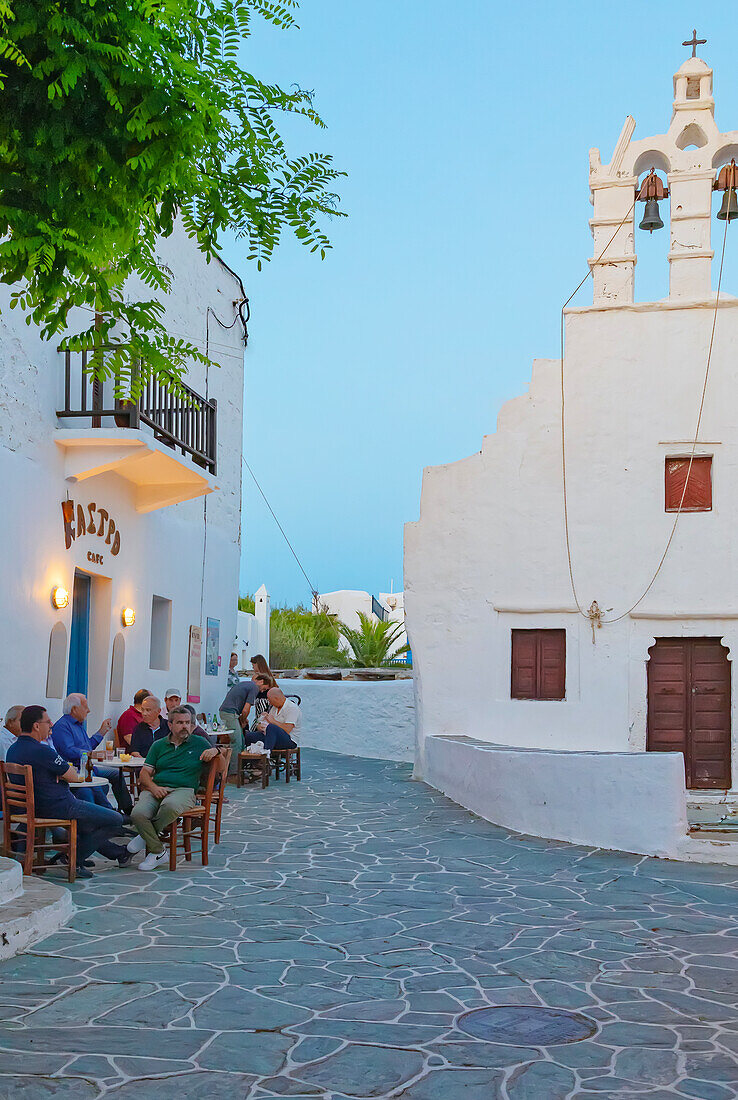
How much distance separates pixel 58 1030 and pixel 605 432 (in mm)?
11830

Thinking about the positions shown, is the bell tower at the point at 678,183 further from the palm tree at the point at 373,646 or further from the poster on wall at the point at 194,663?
the palm tree at the point at 373,646

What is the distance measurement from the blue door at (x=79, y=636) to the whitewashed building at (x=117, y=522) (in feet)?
0.07

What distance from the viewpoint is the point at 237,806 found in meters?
12.4

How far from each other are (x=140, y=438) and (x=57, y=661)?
2.47 metres

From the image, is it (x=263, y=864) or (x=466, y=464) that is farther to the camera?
(x=466, y=464)

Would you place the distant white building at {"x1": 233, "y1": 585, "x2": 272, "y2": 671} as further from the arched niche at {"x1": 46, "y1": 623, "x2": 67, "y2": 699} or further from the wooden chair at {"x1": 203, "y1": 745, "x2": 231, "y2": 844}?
the wooden chair at {"x1": 203, "y1": 745, "x2": 231, "y2": 844}

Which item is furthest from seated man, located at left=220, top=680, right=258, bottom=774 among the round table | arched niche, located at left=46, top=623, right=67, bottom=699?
the round table

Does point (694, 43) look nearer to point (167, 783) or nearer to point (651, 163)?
point (651, 163)

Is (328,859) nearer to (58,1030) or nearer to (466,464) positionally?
(58,1030)

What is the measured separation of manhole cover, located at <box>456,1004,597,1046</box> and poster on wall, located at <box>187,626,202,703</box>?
10.3 meters

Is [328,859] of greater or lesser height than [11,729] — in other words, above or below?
below

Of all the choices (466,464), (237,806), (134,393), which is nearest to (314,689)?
(466,464)

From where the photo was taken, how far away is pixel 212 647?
16062 millimetres

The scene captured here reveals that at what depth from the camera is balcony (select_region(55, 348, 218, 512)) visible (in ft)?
36.0
